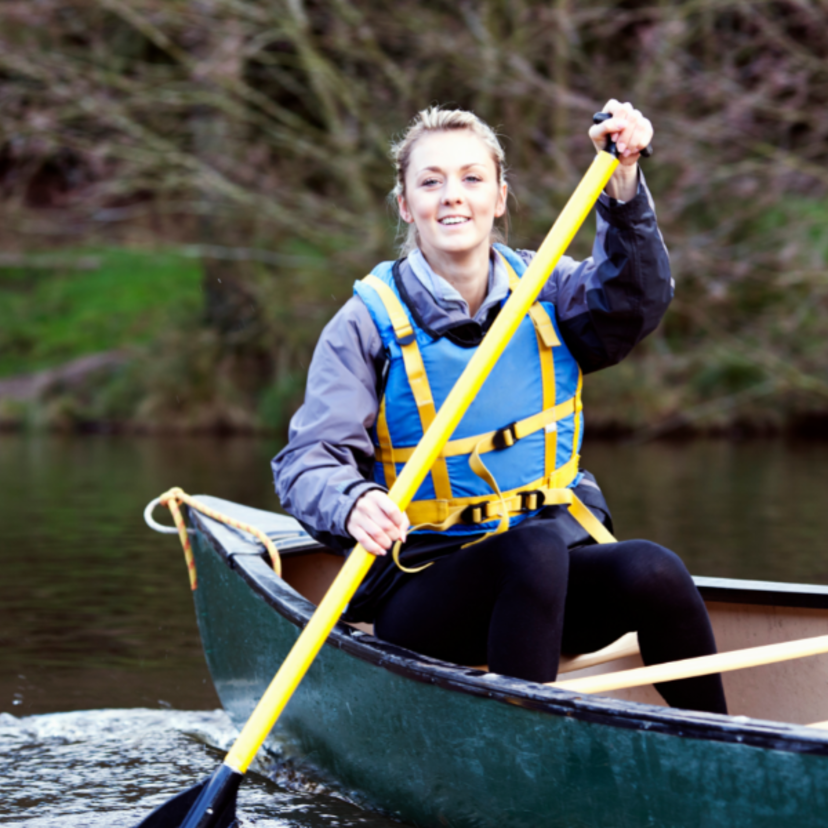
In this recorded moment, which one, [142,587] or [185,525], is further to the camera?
[142,587]

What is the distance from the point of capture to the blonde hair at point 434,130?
2.14m

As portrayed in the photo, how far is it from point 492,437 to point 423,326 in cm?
23

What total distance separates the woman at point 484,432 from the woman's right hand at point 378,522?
0.06 ft

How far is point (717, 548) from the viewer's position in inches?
198

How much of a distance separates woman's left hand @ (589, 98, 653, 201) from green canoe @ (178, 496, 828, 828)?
35.6 inches

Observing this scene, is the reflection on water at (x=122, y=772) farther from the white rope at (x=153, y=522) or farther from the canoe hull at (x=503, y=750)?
the white rope at (x=153, y=522)

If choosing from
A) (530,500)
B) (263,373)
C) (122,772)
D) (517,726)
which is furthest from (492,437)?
(263,373)

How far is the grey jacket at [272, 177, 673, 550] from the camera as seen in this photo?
199 cm

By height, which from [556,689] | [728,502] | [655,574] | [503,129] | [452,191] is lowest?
[728,502]

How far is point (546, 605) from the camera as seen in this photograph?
6.17 feet

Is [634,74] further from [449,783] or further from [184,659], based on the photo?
[449,783]

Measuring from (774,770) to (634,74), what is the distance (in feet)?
26.7

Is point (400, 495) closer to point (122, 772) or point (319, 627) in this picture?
point (319, 627)

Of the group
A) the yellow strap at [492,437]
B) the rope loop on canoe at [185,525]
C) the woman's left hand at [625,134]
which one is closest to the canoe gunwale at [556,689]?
the rope loop on canoe at [185,525]
